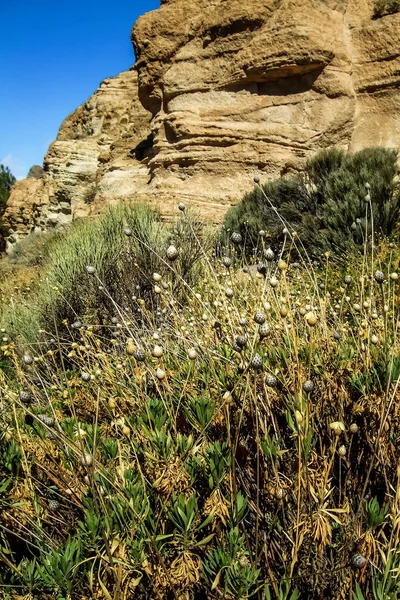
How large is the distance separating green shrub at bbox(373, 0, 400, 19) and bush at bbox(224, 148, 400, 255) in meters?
3.76

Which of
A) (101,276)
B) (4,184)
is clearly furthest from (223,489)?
(4,184)

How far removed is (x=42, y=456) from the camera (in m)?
2.03

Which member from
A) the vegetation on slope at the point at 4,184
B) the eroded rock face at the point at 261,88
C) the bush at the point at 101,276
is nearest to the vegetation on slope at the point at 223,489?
the bush at the point at 101,276

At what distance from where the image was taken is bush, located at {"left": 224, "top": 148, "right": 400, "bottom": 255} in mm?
7105

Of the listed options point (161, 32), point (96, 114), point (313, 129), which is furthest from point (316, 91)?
point (96, 114)

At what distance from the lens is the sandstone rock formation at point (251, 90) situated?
33.4ft

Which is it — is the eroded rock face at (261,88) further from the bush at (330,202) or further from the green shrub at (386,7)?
the bush at (330,202)

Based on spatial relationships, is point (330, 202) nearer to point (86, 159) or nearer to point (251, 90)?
point (251, 90)

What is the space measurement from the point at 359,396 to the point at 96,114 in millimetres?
20171

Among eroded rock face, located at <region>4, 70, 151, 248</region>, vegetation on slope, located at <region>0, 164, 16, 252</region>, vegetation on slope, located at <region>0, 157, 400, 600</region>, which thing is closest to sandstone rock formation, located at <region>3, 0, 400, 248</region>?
eroded rock face, located at <region>4, 70, 151, 248</region>

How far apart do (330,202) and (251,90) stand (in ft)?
16.1

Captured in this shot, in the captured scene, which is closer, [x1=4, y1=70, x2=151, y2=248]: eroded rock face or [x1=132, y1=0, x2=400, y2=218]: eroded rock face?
[x1=132, y1=0, x2=400, y2=218]: eroded rock face

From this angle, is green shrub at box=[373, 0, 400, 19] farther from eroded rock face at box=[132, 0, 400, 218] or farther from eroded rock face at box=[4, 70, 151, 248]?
eroded rock face at box=[4, 70, 151, 248]

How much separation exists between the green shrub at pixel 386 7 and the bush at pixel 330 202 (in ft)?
12.3
